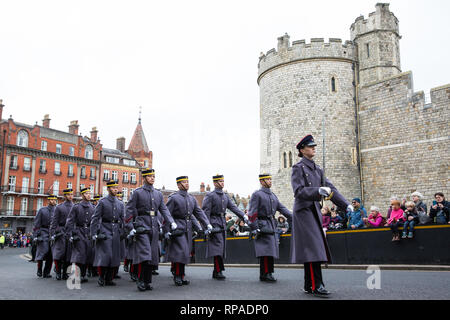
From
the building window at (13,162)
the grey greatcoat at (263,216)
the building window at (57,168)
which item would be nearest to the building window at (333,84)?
the grey greatcoat at (263,216)

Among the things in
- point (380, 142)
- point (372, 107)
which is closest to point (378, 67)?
point (372, 107)

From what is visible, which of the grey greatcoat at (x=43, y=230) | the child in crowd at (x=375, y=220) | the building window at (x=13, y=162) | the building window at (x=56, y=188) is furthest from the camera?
the building window at (x=56, y=188)

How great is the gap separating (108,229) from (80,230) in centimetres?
154

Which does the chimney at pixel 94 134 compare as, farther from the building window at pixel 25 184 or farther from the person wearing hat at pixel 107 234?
the person wearing hat at pixel 107 234

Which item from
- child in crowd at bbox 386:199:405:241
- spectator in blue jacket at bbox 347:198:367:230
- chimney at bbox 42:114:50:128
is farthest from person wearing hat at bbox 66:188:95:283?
chimney at bbox 42:114:50:128

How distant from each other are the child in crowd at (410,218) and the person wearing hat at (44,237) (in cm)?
975

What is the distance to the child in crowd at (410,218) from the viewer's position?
34.8 ft

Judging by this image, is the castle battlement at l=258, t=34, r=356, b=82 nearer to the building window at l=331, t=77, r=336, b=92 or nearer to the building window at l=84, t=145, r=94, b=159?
the building window at l=331, t=77, r=336, b=92

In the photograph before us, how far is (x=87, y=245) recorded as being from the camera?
10102 millimetres

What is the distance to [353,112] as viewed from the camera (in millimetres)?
28609

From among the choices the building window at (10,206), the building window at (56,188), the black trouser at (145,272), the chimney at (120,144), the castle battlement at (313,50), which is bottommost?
the black trouser at (145,272)

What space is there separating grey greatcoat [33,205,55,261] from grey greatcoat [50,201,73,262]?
761 millimetres

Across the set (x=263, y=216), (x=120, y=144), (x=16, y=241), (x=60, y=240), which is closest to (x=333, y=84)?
(x=263, y=216)
